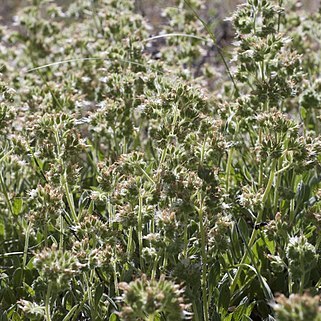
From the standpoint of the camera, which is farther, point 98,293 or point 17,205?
point 17,205

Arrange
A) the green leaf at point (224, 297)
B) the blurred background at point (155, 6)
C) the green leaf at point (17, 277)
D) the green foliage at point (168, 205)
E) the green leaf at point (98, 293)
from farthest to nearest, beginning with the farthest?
1. the blurred background at point (155, 6)
2. the green leaf at point (17, 277)
3. the green leaf at point (224, 297)
4. the green leaf at point (98, 293)
5. the green foliage at point (168, 205)

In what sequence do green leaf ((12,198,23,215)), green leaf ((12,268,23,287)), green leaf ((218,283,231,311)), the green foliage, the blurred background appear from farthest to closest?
the blurred background < green leaf ((12,198,23,215)) < green leaf ((12,268,23,287)) < green leaf ((218,283,231,311)) < the green foliage

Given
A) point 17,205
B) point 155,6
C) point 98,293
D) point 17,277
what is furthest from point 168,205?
point 155,6

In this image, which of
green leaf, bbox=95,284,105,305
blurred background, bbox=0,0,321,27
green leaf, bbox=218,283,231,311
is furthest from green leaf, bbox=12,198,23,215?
blurred background, bbox=0,0,321,27

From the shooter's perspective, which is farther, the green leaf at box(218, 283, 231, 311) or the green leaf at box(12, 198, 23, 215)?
the green leaf at box(12, 198, 23, 215)

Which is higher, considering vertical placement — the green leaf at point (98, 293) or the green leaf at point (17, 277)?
the green leaf at point (98, 293)

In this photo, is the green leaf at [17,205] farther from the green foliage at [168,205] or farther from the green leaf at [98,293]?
the green leaf at [98,293]

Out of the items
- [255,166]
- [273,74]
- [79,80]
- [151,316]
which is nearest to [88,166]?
[79,80]

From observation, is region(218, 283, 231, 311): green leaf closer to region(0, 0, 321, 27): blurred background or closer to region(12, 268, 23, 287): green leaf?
region(12, 268, 23, 287): green leaf

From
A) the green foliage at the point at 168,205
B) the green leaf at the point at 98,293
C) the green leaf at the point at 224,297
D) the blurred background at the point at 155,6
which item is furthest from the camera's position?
the blurred background at the point at 155,6

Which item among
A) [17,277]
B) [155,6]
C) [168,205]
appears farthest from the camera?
[155,6]

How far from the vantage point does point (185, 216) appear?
10.9 feet

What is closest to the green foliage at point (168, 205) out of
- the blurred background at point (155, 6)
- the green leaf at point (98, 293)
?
the green leaf at point (98, 293)

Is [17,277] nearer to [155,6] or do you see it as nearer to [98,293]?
[98,293]
